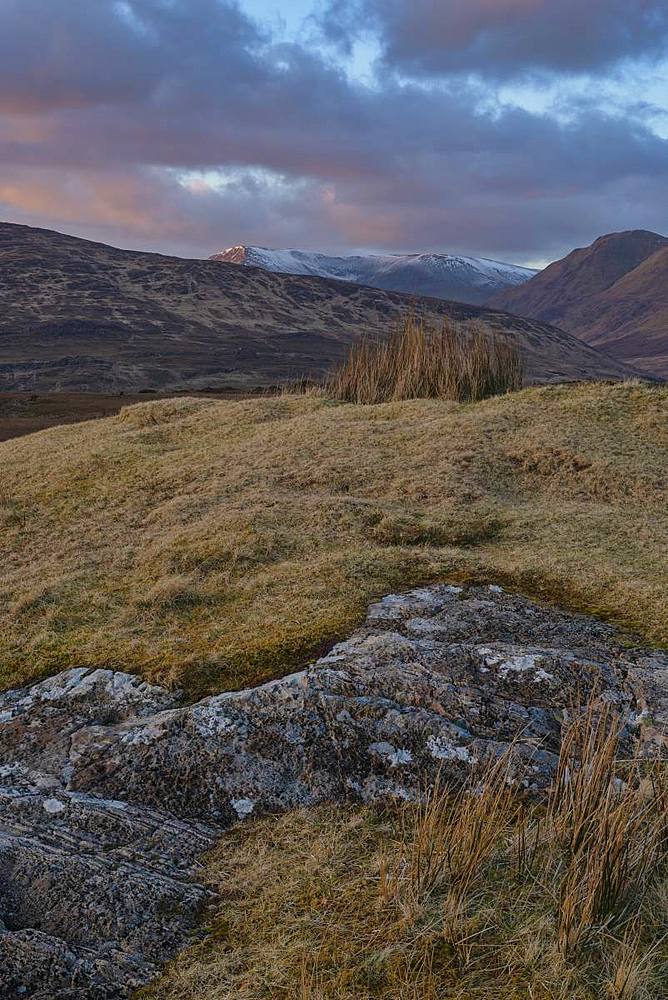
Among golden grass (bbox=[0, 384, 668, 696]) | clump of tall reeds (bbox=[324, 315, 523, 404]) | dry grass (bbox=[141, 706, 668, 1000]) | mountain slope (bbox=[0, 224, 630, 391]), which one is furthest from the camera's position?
mountain slope (bbox=[0, 224, 630, 391])

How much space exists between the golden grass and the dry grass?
2520mm

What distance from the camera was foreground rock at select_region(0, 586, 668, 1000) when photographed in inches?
156

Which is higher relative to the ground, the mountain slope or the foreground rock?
the mountain slope

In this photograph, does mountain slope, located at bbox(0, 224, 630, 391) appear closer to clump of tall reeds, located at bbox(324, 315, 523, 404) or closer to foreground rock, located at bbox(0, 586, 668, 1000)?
clump of tall reeds, located at bbox(324, 315, 523, 404)

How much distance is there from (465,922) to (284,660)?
3.22 meters

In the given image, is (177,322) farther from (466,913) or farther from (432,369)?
(466,913)

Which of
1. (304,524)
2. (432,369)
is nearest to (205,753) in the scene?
(304,524)

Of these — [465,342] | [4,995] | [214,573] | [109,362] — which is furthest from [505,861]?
[109,362]

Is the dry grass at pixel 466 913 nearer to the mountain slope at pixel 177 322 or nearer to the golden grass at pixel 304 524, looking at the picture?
the golden grass at pixel 304 524

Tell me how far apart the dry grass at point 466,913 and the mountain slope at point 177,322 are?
61815 mm

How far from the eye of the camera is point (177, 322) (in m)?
127

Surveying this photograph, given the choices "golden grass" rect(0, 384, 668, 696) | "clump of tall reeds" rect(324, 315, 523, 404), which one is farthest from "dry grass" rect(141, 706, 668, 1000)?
"clump of tall reeds" rect(324, 315, 523, 404)

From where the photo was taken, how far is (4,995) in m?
3.54

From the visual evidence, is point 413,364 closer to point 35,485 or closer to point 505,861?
point 35,485
